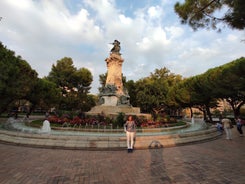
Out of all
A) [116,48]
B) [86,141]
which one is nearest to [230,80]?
[116,48]

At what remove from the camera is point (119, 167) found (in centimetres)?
615

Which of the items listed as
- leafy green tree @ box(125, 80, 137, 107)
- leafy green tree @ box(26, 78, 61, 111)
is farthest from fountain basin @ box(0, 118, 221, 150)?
leafy green tree @ box(125, 80, 137, 107)

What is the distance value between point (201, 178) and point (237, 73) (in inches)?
735

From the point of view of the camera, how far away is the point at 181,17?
938 cm

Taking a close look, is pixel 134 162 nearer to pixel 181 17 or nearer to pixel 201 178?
pixel 201 178

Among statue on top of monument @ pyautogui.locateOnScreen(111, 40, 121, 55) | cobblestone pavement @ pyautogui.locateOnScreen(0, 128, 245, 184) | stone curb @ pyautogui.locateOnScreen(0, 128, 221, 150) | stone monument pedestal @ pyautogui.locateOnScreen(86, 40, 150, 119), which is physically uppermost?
statue on top of monument @ pyautogui.locateOnScreen(111, 40, 121, 55)

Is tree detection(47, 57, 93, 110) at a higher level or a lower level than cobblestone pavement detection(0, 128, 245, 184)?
higher

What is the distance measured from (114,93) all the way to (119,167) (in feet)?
54.6

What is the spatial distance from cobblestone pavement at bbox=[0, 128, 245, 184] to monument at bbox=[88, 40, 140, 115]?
40.8ft

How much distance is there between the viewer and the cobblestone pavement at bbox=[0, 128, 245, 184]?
16.5 feet

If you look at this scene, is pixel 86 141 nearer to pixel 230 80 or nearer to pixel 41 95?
pixel 230 80

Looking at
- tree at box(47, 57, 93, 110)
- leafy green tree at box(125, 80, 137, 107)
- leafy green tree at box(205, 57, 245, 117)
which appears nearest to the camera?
leafy green tree at box(205, 57, 245, 117)

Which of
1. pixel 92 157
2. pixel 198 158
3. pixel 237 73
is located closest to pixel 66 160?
pixel 92 157

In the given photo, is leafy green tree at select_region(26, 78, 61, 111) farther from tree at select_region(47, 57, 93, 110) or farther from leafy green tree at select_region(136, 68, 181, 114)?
leafy green tree at select_region(136, 68, 181, 114)
